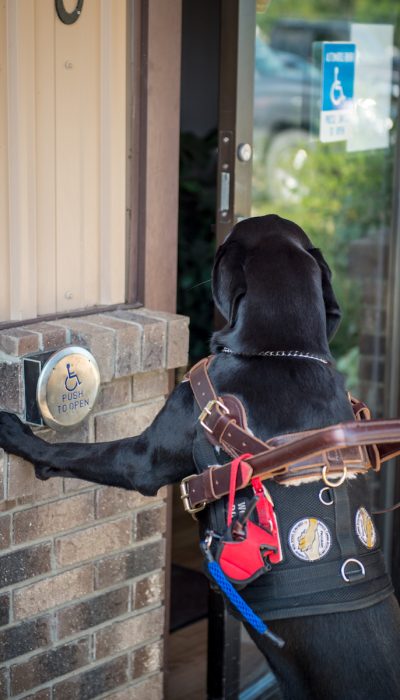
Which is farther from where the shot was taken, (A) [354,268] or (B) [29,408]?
(A) [354,268]

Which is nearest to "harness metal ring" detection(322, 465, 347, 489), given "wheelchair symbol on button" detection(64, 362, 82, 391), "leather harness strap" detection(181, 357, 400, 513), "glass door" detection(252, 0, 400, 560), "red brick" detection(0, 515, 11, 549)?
"leather harness strap" detection(181, 357, 400, 513)

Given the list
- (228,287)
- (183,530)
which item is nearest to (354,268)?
(183,530)

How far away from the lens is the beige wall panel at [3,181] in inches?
93.2

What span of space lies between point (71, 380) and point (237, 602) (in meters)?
0.72

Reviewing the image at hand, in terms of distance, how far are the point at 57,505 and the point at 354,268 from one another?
7.08 feet

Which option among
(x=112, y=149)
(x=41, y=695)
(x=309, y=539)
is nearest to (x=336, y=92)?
(x=112, y=149)

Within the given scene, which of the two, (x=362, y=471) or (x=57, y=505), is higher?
(x=362, y=471)

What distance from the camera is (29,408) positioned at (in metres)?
2.41

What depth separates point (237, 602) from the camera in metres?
2.06

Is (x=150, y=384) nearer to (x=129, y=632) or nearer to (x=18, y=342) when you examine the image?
(x=18, y=342)

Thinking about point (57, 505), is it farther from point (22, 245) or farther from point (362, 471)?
point (362, 471)

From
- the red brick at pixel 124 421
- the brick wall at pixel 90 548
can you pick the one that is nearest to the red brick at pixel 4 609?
the brick wall at pixel 90 548

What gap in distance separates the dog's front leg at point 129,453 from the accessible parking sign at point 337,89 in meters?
1.69

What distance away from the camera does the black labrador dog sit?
2.12 metres
